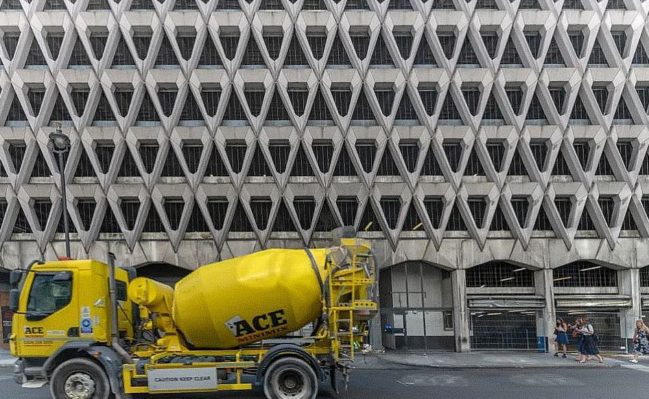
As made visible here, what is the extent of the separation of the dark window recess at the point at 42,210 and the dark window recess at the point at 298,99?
1218 cm

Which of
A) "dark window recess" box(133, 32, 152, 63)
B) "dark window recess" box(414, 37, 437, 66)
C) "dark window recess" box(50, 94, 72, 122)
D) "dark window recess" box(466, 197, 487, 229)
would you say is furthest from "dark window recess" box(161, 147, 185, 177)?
"dark window recess" box(466, 197, 487, 229)

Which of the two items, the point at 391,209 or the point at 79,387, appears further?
the point at 391,209

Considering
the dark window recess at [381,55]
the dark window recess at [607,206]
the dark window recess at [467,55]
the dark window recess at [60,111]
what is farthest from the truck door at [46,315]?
the dark window recess at [607,206]

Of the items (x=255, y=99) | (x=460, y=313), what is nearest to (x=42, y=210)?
(x=255, y=99)

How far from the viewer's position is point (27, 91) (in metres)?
22.2

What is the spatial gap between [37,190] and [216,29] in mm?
10979

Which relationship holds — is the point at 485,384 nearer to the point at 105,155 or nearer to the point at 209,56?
the point at 209,56

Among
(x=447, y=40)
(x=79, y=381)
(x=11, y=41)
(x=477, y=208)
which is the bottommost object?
(x=79, y=381)

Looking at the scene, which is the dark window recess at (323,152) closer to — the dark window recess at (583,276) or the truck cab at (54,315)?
the dark window recess at (583,276)

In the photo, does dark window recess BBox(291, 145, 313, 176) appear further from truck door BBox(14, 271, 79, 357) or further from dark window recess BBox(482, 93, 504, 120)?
truck door BBox(14, 271, 79, 357)

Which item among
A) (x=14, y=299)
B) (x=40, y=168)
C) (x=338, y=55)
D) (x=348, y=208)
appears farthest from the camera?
(x=338, y=55)

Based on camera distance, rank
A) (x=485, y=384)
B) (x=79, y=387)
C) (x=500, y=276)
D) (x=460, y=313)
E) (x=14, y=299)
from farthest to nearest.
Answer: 1. (x=500, y=276)
2. (x=460, y=313)
3. (x=485, y=384)
4. (x=14, y=299)
5. (x=79, y=387)

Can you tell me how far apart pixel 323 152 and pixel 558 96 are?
37.8ft

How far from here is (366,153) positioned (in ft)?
74.6
